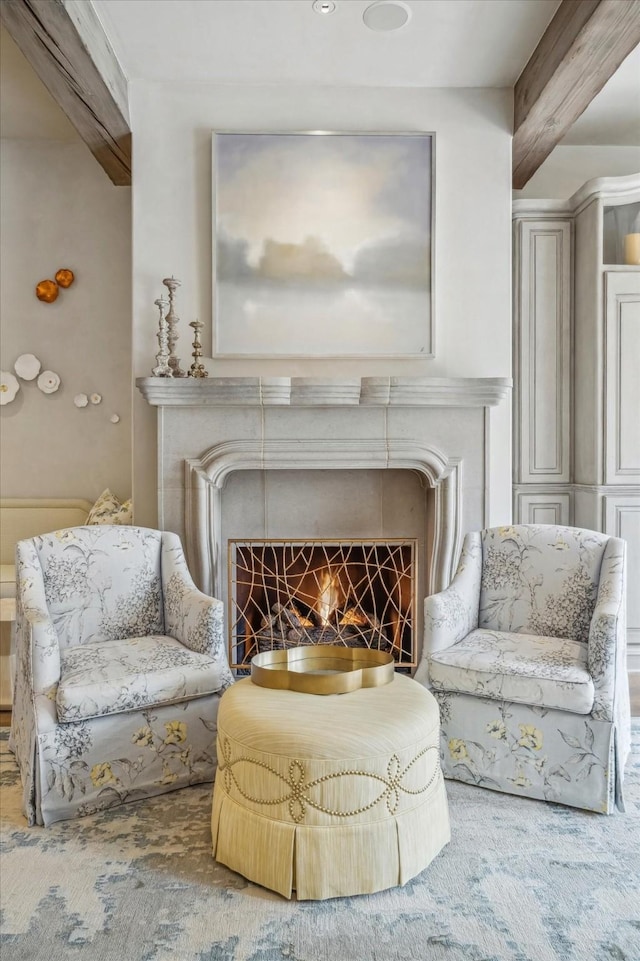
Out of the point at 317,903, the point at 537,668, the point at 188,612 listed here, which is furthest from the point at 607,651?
the point at 188,612

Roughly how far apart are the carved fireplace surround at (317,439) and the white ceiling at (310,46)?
4.51 feet

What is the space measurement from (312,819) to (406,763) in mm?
273

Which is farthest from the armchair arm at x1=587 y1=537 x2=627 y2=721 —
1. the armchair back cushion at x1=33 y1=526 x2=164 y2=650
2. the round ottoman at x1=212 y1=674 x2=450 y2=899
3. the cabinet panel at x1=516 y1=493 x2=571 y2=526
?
the armchair back cushion at x1=33 y1=526 x2=164 y2=650

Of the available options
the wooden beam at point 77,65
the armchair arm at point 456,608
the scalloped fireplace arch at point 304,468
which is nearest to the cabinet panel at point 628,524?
the scalloped fireplace arch at point 304,468

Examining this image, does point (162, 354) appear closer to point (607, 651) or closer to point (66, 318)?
point (66, 318)

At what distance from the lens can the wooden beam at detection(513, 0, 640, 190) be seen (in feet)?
7.96

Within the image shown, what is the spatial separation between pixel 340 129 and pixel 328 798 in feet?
9.45

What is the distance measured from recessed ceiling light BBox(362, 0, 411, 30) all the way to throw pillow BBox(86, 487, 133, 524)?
2.29 meters

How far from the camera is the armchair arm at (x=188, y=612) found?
2.50 m

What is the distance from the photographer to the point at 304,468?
3.20 metres

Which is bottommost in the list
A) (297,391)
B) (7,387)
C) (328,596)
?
(328,596)

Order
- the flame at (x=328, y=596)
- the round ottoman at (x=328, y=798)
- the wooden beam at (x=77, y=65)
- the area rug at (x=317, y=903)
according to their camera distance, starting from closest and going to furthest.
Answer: the area rug at (x=317, y=903), the round ottoman at (x=328, y=798), the wooden beam at (x=77, y=65), the flame at (x=328, y=596)

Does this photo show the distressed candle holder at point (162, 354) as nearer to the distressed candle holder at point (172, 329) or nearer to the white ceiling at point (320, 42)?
the distressed candle holder at point (172, 329)

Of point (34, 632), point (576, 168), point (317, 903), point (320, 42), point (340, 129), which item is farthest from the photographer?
point (576, 168)
